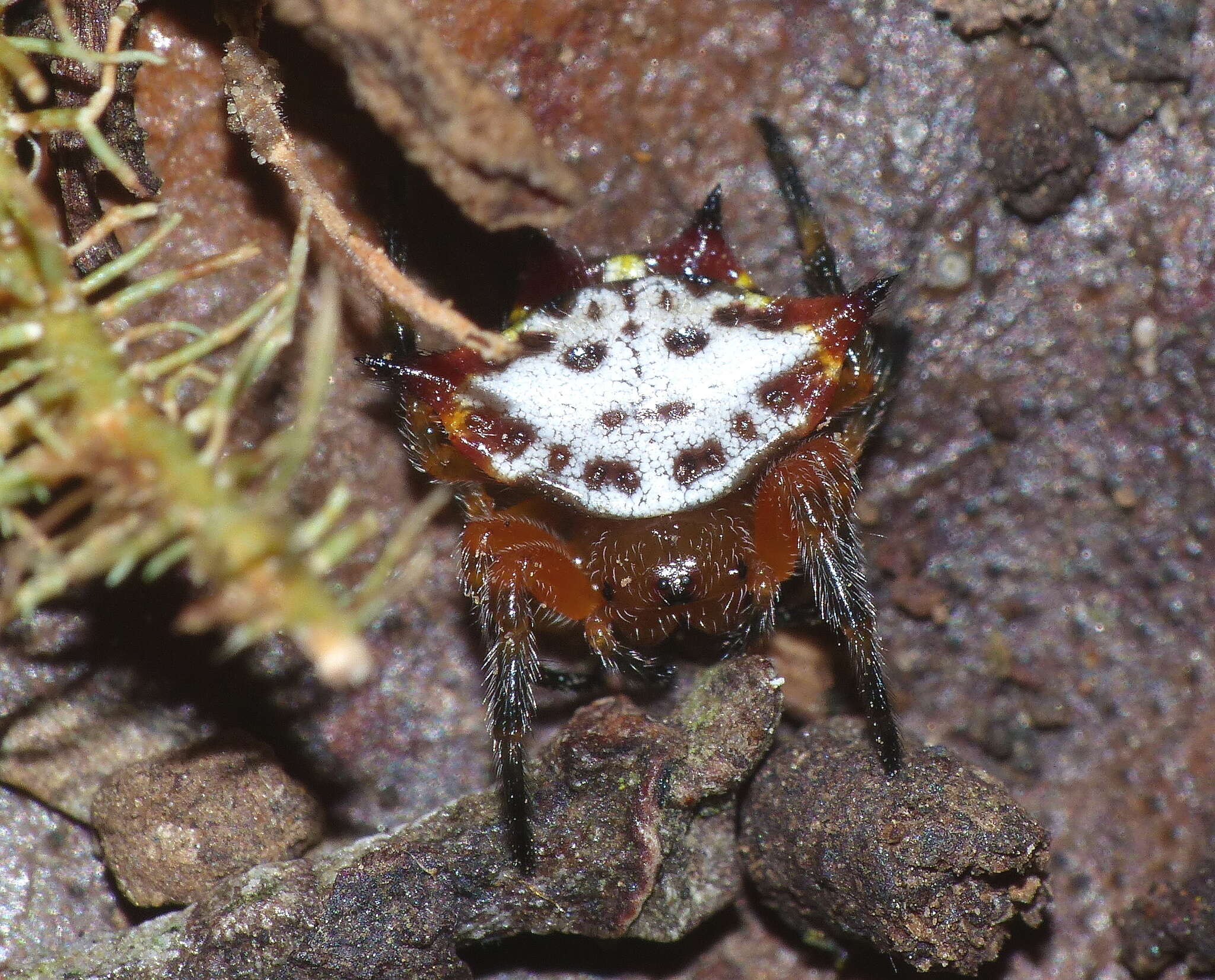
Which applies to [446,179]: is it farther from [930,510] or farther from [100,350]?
[930,510]

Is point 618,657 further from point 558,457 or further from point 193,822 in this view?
point 193,822

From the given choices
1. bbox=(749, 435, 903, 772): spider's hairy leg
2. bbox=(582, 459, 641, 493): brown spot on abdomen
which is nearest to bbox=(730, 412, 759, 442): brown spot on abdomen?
bbox=(749, 435, 903, 772): spider's hairy leg

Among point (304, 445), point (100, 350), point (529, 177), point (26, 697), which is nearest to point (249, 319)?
point (100, 350)

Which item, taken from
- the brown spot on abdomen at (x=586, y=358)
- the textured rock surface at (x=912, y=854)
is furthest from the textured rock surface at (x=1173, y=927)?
the brown spot on abdomen at (x=586, y=358)

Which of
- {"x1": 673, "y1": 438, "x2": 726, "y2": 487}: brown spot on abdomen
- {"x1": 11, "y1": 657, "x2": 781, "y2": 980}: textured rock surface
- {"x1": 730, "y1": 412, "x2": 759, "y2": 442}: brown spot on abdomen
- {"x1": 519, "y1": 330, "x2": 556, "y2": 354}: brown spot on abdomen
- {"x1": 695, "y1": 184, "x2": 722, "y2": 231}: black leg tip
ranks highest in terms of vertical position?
{"x1": 695, "y1": 184, "x2": 722, "y2": 231}: black leg tip

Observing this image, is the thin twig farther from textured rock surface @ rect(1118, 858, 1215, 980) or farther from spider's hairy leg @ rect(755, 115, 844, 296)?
textured rock surface @ rect(1118, 858, 1215, 980)

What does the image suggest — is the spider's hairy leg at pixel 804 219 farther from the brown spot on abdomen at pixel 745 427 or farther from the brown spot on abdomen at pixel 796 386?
the brown spot on abdomen at pixel 745 427
